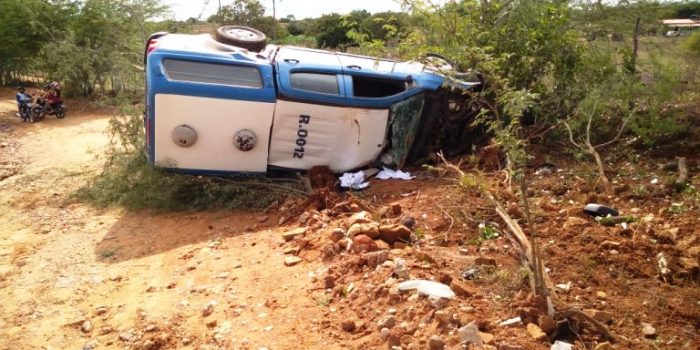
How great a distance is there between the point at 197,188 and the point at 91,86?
Result: 38.0 ft

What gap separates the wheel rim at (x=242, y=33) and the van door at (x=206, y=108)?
90 centimetres

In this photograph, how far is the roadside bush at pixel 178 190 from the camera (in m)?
5.71

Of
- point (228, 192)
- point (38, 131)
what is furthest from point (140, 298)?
point (38, 131)

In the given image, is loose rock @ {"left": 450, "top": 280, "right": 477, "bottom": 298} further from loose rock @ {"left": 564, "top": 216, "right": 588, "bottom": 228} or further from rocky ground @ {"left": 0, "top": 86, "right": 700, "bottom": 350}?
loose rock @ {"left": 564, "top": 216, "right": 588, "bottom": 228}

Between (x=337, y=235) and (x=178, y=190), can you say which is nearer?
(x=337, y=235)

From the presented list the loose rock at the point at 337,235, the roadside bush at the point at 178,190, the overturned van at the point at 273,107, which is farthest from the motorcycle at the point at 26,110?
Result: the loose rock at the point at 337,235

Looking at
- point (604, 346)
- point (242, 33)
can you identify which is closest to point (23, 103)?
point (242, 33)

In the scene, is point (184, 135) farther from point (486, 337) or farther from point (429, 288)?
point (486, 337)

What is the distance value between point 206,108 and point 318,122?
115 cm

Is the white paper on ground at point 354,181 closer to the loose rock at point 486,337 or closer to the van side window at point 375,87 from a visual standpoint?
the van side window at point 375,87

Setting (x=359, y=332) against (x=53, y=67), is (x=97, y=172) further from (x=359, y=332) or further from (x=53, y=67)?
(x=53, y=67)

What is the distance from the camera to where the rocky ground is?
9.21ft

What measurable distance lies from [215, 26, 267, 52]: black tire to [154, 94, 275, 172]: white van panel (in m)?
1.07

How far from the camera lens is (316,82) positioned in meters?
5.59
